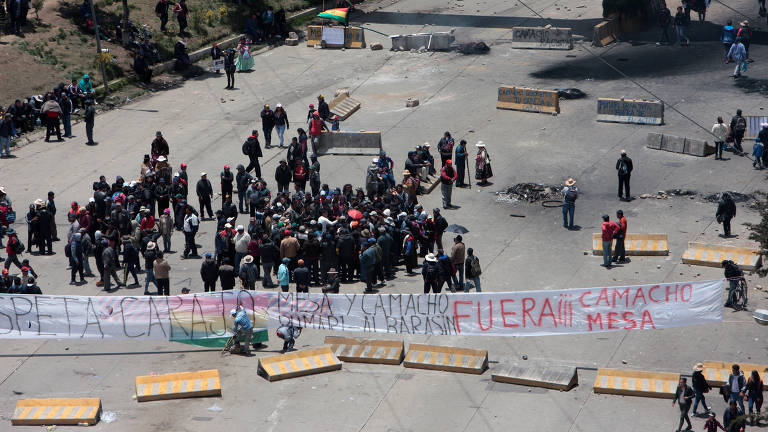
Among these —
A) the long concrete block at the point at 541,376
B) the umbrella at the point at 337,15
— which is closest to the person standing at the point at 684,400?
the long concrete block at the point at 541,376

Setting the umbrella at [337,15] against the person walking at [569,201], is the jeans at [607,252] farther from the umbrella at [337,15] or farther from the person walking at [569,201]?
the umbrella at [337,15]

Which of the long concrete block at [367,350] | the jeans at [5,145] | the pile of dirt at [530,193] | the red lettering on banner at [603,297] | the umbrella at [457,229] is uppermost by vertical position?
the jeans at [5,145]

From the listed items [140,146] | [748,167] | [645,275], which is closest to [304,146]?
[140,146]

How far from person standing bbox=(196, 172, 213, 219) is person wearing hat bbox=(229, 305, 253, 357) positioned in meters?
7.77

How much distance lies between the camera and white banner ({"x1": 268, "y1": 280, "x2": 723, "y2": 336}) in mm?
20000

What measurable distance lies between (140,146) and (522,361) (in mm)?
19100

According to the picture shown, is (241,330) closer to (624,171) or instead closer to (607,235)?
(607,235)

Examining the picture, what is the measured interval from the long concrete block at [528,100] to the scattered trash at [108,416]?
22152mm

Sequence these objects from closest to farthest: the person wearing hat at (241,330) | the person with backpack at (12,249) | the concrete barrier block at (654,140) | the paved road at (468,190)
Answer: the paved road at (468,190)
the person wearing hat at (241,330)
the person with backpack at (12,249)
the concrete barrier block at (654,140)

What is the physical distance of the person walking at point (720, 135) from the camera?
31.8 m

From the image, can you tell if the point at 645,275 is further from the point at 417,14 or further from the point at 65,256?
the point at 417,14

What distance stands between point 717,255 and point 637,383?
6.69m

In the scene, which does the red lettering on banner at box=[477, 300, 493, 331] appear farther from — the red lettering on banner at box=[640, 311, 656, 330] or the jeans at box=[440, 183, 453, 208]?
the jeans at box=[440, 183, 453, 208]

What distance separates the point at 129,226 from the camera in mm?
25484
